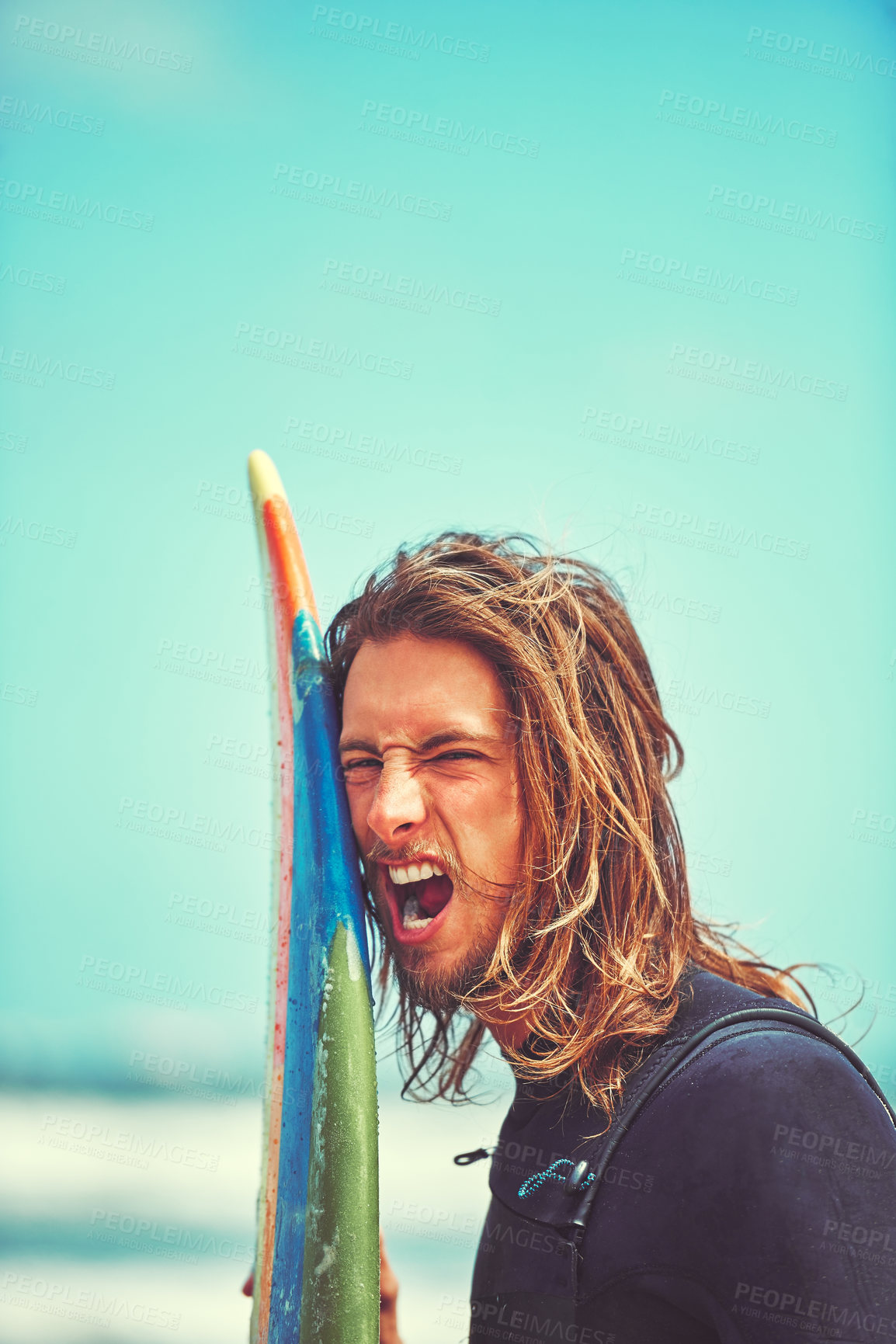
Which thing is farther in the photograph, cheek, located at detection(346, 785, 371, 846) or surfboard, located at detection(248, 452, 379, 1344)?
cheek, located at detection(346, 785, 371, 846)

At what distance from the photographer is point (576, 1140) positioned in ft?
5.45

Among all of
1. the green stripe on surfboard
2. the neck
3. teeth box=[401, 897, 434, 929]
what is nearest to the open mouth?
teeth box=[401, 897, 434, 929]

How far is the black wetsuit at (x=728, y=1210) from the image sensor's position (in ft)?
4.29

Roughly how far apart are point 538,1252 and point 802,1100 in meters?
0.54

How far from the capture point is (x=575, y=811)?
6.31 feet

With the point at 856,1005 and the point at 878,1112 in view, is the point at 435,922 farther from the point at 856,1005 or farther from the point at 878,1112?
the point at 856,1005

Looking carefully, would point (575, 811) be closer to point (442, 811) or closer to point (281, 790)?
point (442, 811)

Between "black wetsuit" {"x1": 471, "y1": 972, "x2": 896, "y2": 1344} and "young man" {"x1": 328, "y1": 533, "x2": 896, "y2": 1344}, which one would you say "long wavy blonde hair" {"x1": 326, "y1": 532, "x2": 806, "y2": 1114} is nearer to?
"young man" {"x1": 328, "y1": 533, "x2": 896, "y2": 1344}

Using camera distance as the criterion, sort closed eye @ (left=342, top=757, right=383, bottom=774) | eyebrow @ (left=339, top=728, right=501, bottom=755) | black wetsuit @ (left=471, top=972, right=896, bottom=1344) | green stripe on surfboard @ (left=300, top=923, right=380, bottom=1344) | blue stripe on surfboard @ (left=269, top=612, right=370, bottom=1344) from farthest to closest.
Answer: closed eye @ (left=342, top=757, right=383, bottom=774)
eyebrow @ (left=339, top=728, right=501, bottom=755)
blue stripe on surfboard @ (left=269, top=612, right=370, bottom=1344)
green stripe on surfboard @ (left=300, top=923, right=380, bottom=1344)
black wetsuit @ (left=471, top=972, right=896, bottom=1344)

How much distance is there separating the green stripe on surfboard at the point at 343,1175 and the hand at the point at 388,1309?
0.39 metres

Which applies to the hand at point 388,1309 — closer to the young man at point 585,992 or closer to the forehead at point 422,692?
the young man at point 585,992

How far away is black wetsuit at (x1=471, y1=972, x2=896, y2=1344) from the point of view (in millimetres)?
1309

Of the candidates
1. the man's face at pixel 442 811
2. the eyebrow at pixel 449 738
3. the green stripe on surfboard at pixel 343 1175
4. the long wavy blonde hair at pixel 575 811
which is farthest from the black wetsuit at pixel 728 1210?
the eyebrow at pixel 449 738

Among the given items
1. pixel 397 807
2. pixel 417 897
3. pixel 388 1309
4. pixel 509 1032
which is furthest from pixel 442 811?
pixel 388 1309
